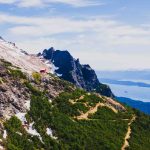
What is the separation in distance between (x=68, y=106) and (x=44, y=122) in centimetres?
1887

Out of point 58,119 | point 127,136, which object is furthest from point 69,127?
point 127,136

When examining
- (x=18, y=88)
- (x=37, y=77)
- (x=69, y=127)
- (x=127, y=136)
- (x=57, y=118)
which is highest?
(x=37, y=77)

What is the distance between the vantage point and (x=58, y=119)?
12656 centimetres

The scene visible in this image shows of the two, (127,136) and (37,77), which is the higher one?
(37,77)

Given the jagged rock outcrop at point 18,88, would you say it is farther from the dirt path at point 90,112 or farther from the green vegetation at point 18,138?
the dirt path at point 90,112

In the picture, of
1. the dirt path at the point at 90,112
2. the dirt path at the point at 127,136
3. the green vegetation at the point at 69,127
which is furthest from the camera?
the dirt path at the point at 90,112

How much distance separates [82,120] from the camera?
133m

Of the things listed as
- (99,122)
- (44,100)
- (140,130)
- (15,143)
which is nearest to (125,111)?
(140,130)

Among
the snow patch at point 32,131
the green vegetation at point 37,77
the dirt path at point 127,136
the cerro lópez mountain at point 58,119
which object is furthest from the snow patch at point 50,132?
the green vegetation at point 37,77

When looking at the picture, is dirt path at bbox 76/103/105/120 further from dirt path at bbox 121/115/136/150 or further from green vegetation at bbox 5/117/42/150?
green vegetation at bbox 5/117/42/150

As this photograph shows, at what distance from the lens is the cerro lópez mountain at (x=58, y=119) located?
360ft

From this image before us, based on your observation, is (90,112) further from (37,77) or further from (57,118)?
(37,77)

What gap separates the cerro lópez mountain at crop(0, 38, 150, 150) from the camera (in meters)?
110

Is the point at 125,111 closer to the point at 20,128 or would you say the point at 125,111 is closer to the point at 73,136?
the point at 73,136
